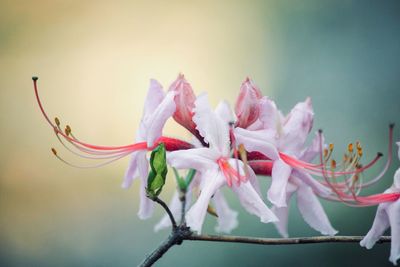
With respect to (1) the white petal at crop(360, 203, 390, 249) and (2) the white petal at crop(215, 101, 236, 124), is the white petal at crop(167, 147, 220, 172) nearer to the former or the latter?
(2) the white petal at crop(215, 101, 236, 124)

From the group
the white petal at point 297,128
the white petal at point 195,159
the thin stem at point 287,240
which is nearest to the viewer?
the thin stem at point 287,240

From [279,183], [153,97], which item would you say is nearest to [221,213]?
[279,183]

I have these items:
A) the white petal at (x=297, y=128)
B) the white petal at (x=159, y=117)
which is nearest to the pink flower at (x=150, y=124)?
the white petal at (x=159, y=117)

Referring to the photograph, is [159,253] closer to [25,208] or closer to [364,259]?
[364,259]

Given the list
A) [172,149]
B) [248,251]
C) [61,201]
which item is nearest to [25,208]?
[61,201]

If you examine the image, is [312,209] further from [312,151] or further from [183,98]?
[183,98]

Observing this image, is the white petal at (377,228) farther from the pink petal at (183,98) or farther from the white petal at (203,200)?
the pink petal at (183,98)

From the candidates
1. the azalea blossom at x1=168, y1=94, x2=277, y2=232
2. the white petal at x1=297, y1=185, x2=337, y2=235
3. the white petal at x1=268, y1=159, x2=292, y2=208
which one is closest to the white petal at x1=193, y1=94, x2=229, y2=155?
the azalea blossom at x1=168, y1=94, x2=277, y2=232
